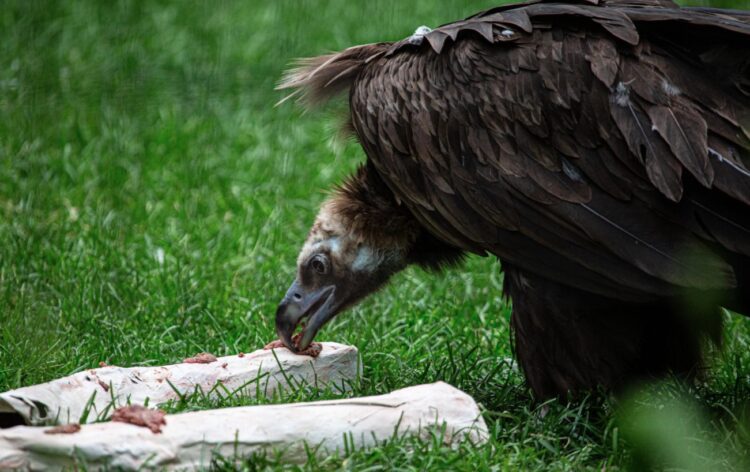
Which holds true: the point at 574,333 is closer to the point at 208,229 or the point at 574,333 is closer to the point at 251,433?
the point at 251,433

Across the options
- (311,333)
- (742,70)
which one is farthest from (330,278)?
(742,70)

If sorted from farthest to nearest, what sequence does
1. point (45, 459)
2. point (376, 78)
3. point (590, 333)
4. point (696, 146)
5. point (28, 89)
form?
point (28, 89)
point (376, 78)
point (590, 333)
point (696, 146)
point (45, 459)

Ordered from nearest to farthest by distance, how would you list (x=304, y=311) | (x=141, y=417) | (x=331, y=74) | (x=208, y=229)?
(x=141, y=417), (x=304, y=311), (x=331, y=74), (x=208, y=229)

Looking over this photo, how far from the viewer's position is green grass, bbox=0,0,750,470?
3.97m

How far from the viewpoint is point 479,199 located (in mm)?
3988

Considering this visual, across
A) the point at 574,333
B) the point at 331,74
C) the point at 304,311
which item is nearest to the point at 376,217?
the point at 304,311

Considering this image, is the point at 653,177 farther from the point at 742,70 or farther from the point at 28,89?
the point at 28,89

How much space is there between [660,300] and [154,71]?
14.2ft

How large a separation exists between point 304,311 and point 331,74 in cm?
96

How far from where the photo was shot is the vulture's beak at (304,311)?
4.36m

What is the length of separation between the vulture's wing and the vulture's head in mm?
285

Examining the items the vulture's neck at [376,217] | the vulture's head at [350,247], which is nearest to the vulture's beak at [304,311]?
the vulture's head at [350,247]

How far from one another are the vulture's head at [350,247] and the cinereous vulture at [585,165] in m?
0.13

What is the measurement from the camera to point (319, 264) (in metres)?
4.54
